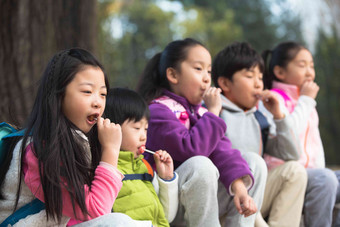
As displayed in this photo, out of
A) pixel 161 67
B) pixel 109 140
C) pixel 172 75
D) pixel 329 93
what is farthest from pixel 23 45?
pixel 329 93

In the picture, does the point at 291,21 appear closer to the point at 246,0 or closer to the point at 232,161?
the point at 246,0

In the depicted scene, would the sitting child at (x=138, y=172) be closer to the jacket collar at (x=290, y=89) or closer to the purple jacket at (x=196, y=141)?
the purple jacket at (x=196, y=141)

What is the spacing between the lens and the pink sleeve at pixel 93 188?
1683 mm

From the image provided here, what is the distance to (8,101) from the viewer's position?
3.65 meters

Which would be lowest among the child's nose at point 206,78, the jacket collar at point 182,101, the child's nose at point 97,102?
the jacket collar at point 182,101

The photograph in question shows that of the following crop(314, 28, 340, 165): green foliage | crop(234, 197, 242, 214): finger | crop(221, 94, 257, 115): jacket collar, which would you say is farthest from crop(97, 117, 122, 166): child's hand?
crop(314, 28, 340, 165): green foliage

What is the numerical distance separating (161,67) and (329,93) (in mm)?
11411

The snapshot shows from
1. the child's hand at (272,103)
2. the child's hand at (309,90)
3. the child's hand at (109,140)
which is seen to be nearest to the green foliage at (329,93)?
the child's hand at (309,90)

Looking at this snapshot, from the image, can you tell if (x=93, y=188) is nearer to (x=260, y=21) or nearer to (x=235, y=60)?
(x=235, y=60)

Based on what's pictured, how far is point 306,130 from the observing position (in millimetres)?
3145

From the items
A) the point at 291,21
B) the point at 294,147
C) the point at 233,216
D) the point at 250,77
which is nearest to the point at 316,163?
the point at 294,147

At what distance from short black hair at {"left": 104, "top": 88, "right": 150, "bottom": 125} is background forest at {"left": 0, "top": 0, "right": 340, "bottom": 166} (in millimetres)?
476

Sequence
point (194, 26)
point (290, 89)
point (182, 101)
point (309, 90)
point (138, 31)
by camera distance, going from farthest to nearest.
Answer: point (194, 26) → point (138, 31) → point (290, 89) → point (309, 90) → point (182, 101)

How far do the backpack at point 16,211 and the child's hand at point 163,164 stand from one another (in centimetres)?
63
